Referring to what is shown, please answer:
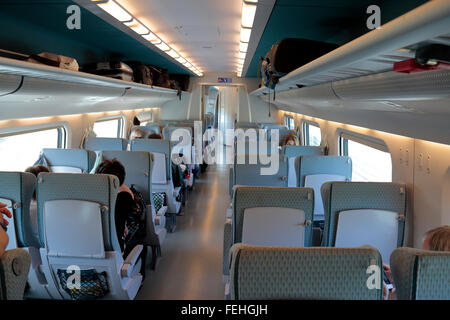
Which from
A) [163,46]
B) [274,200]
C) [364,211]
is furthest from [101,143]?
[364,211]

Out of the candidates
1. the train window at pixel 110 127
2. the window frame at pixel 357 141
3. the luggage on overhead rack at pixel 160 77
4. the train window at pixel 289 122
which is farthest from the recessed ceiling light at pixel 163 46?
the train window at pixel 289 122

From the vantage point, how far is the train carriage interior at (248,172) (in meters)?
1.38

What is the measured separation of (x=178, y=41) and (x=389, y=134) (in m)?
3.82

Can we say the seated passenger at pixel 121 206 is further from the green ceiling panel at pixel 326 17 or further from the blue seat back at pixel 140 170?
the green ceiling panel at pixel 326 17

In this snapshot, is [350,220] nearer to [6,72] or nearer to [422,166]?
[422,166]

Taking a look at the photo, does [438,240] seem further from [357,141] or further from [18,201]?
[357,141]

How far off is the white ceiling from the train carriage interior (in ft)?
0.14

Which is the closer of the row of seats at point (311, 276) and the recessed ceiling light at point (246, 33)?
the row of seats at point (311, 276)

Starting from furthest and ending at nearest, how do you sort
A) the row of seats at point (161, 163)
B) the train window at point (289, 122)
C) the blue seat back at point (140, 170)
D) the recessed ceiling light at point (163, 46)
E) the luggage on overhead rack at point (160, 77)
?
the train window at point (289, 122) < the luggage on overhead rack at point (160, 77) < the recessed ceiling light at point (163, 46) < the row of seats at point (161, 163) < the blue seat back at point (140, 170)

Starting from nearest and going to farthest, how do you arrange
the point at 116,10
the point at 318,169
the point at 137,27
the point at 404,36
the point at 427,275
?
the point at 404,36 → the point at 427,275 → the point at 116,10 → the point at 318,169 → the point at 137,27

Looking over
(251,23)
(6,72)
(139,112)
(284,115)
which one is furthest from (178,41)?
(284,115)

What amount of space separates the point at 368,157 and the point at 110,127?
6.26 m

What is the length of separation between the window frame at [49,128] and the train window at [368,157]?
4421mm

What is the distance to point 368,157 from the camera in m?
5.29
